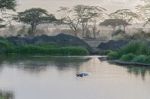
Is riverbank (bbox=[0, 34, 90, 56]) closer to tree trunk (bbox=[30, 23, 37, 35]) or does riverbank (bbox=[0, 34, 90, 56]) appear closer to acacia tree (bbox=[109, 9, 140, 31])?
tree trunk (bbox=[30, 23, 37, 35])

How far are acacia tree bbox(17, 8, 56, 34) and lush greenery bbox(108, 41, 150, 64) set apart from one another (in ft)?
90.4

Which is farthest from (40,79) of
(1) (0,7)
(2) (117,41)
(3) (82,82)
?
(2) (117,41)

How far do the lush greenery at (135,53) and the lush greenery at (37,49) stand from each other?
10.6 meters

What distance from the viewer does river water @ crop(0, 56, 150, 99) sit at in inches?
1018

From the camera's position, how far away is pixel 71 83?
102ft

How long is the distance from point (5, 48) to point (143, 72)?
2667 centimetres

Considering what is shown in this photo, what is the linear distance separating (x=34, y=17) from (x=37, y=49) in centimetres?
1628

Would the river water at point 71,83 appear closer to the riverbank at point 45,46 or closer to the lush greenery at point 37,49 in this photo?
the lush greenery at point 37,49

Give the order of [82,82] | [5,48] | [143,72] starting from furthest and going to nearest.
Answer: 1. [5,48]
2. [143,72]
3. [82,82]

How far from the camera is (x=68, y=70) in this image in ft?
132

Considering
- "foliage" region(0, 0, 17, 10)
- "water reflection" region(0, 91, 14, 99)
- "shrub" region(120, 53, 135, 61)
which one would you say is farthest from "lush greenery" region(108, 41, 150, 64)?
"water reflection" region(0, 91, 14, 99)

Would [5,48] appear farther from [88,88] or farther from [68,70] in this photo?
[88,88]

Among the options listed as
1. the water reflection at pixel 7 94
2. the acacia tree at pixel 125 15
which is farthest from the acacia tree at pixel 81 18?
the water reflection at pixel 7 94

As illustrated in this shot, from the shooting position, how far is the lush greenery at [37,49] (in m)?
63.2
